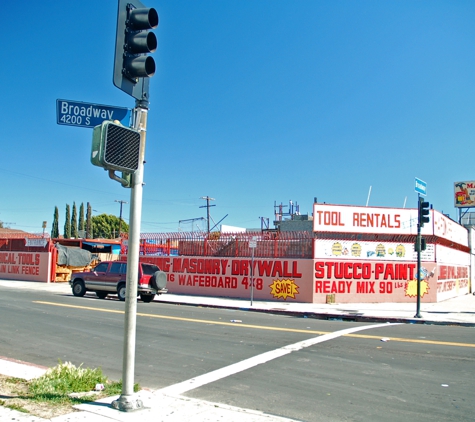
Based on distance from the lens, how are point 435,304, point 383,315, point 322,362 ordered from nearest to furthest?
point 322,362 < point 383,315 < point 435,304

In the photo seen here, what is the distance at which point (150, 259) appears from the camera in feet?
91.1

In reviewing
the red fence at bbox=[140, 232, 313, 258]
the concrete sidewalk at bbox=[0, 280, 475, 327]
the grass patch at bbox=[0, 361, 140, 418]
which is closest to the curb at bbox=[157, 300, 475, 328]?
the concrete sidewalk at bbox=[0, 280, 475, 327]

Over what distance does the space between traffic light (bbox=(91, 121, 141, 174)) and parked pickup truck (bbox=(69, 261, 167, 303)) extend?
15.7 m

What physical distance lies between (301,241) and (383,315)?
6.23 meters

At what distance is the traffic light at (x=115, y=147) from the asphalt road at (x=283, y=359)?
11.5ft

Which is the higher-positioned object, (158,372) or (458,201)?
(458,201)

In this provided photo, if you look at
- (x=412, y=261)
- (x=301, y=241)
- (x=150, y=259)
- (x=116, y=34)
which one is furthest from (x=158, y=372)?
(x=150, y=259)

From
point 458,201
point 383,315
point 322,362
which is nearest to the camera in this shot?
point 322,362

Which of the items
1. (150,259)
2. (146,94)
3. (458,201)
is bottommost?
(150,259)

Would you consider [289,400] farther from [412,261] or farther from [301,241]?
[412,261]

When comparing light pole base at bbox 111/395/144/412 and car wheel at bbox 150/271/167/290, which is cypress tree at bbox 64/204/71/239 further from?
light pole base at bbox 111/395/144/412

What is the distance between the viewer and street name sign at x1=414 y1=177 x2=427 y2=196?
16.9 meters

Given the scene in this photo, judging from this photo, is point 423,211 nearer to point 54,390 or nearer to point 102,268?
point 54,390

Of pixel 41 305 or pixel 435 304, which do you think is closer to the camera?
pixel 41 305
